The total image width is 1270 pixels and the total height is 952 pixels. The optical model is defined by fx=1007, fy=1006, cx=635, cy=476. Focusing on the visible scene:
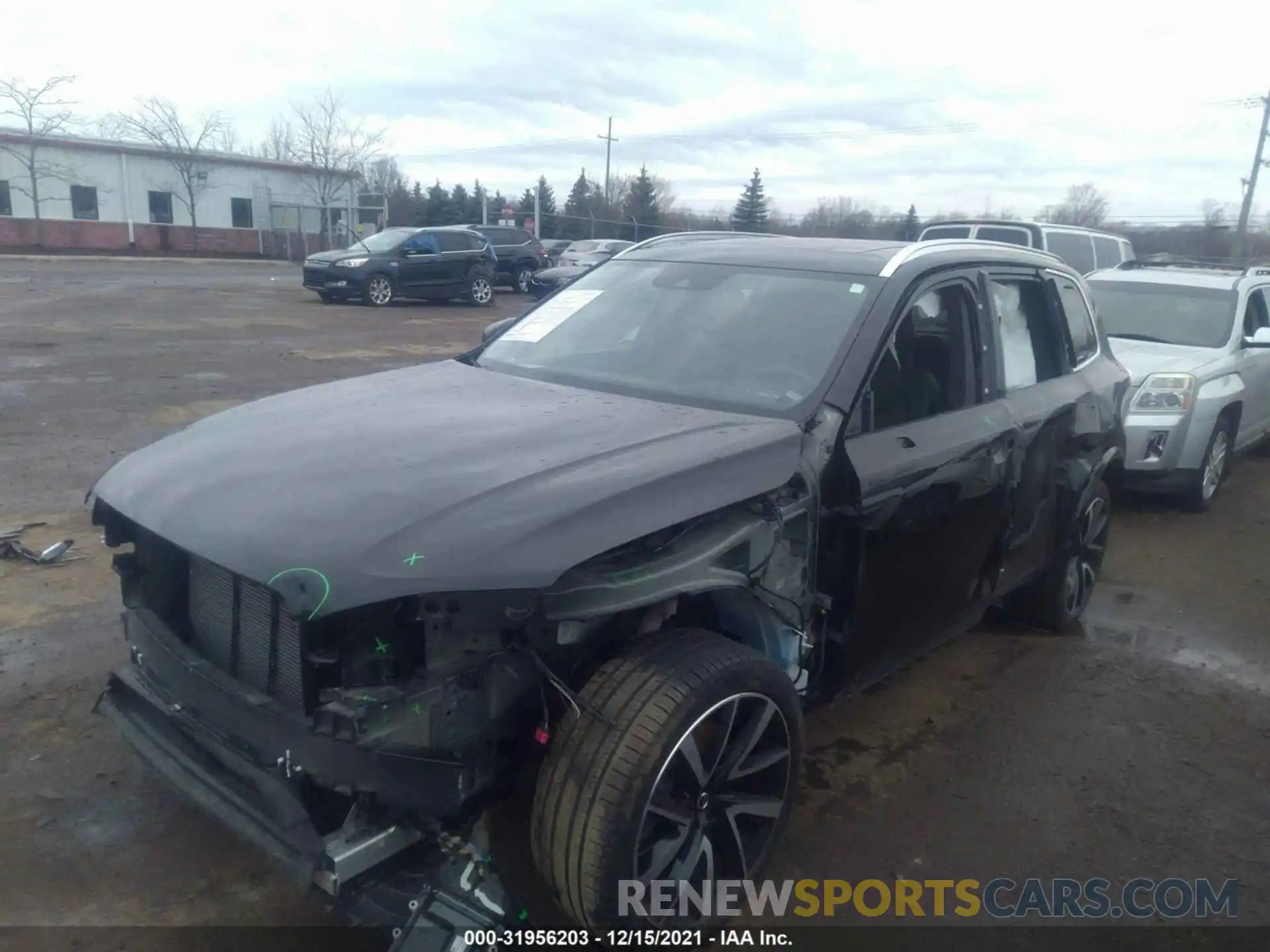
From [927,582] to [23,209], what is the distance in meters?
47.8

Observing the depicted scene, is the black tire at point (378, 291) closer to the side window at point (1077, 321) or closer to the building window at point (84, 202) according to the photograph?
the side window at point (1077, 321)

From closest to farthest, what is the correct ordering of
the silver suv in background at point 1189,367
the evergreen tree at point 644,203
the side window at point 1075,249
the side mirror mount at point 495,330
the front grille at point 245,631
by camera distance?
1. the front grille at point 245,631
2. the side mirror mount at point 495,330
3. the silver suv in background at point 1189,367
4. the side window at point 1075,249
5. the evergreen tree at point 644,203

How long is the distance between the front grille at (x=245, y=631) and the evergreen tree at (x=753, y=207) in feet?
146

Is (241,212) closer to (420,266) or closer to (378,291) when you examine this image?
(420,266)

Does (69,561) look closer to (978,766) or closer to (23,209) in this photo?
(978,766)

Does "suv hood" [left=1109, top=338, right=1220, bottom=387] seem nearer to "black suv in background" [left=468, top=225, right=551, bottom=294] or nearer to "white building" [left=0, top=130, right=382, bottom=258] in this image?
"black suv in background" [left=468, top=225, right=551, bottom=294]

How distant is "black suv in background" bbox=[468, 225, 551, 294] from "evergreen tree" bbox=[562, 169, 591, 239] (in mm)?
21699

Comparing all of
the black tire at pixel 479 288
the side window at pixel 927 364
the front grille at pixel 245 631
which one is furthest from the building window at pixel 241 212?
the front grille at pixel 245 631

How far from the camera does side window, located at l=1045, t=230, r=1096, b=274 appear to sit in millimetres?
13938

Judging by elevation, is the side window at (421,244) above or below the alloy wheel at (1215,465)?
above

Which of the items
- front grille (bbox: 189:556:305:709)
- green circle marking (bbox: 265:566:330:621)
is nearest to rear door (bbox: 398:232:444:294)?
front grille (bbox: 189:556:305:709)

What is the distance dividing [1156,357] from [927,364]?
4.93 meters

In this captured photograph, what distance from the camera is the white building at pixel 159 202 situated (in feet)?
136

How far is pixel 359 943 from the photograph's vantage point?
9.21 ft
